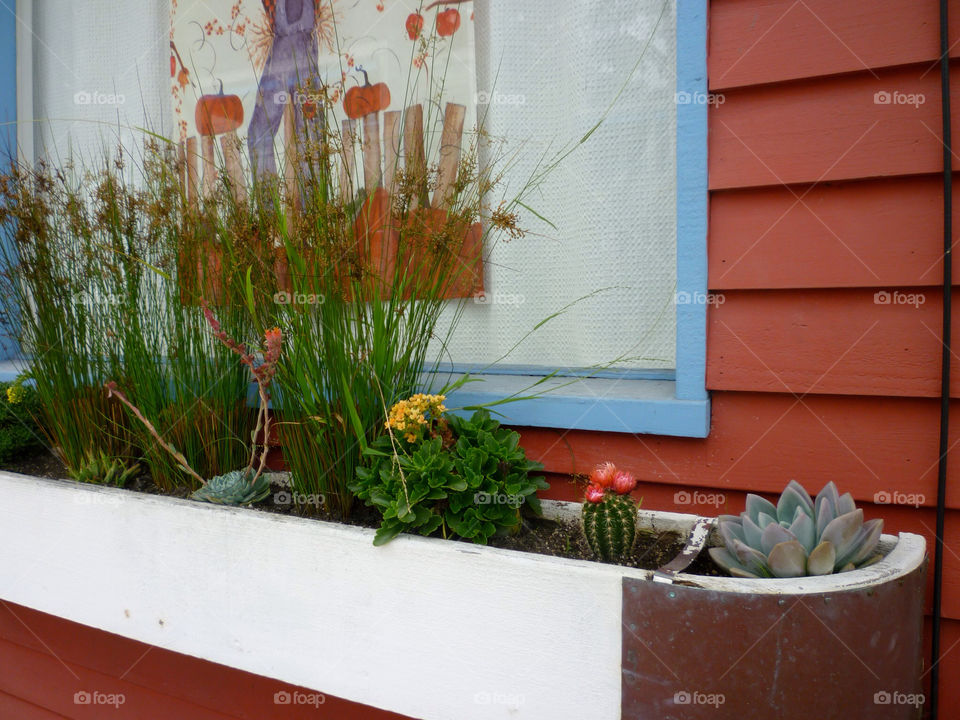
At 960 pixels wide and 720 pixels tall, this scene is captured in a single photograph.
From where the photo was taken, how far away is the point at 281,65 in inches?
85.7

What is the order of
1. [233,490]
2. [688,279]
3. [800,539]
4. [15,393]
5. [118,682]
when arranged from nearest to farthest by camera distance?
[800,539], [688,279], [233,490], [118,682], [15,393]

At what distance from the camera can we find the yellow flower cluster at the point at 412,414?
1.29m

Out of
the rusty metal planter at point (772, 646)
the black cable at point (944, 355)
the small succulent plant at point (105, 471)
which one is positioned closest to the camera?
the rusty metal planter at point (772, 646)

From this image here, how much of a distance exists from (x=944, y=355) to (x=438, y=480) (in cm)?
94

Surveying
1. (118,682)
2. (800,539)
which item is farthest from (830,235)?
(118,682)

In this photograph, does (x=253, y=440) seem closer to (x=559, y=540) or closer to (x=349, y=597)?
(x=349, y=597)

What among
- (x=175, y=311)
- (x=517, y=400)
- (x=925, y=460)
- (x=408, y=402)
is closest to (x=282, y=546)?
(x=408, y=402)

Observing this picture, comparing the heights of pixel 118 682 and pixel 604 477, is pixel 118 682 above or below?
below

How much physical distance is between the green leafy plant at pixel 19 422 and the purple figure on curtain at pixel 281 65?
3.31ft

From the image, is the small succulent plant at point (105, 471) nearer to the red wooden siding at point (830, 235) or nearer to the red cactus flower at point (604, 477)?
the red cactus flower at point (604, 477)

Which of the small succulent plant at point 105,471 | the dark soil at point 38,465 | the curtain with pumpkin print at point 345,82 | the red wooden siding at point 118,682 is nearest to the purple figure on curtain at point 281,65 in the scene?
the curtain with pumpkin print at point 345,82

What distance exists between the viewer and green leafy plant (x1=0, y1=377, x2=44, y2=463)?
2021 mm

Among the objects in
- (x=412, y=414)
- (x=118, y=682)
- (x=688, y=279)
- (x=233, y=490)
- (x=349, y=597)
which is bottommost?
(x=118, y=682)

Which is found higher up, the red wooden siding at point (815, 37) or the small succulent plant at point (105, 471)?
the red wooden siding at point (815, 37)
